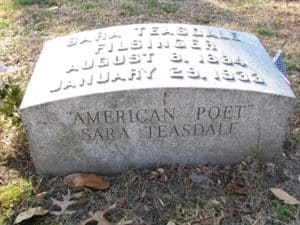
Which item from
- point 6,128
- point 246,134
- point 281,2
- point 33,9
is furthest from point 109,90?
point 281,2

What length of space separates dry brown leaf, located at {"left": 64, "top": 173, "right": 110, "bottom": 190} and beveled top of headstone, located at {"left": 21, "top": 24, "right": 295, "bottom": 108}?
49 centimetres

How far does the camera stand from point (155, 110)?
2.48 meters

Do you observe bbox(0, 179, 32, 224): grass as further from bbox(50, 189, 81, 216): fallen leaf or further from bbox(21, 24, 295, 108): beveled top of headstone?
bbox(21, 24, 295, 108): beveled top of headstone

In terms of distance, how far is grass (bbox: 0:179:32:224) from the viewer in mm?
2465

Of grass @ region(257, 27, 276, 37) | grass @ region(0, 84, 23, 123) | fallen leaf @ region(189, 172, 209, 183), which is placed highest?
grass @ region(0, 84, 23, 123)

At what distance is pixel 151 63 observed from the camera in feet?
8.53

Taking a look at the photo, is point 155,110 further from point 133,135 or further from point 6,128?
point 6,128

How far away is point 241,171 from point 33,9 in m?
3.26

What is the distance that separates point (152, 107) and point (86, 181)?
569 mm

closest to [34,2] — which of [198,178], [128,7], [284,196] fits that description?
[128,7]

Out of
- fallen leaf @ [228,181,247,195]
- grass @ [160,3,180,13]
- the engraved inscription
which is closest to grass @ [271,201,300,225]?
fallen leaf @ [228,181,247,195]

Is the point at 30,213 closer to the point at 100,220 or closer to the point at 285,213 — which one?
the point at 100,220

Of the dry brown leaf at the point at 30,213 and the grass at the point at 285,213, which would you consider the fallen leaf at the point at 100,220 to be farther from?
the grass at the point at 285,213

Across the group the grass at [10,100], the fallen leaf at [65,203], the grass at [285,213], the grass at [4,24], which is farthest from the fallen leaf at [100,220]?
→ the grass at [4,24]
